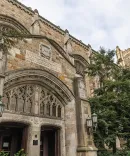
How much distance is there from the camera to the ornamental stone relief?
5.95 m

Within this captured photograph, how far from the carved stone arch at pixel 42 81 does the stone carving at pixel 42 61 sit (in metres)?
0.40

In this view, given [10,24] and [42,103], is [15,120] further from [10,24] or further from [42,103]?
[10,24]

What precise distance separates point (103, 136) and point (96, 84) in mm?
7063

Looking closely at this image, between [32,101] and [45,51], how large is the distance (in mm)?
2205

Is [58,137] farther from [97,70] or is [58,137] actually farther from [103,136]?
[97,70]

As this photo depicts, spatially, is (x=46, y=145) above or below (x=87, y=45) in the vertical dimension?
below

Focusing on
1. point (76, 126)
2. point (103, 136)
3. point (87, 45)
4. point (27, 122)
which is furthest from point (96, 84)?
point (27, 122)

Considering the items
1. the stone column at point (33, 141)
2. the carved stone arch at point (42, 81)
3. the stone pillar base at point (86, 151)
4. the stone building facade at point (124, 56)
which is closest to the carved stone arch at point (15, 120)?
the stone column at point (33, 141)

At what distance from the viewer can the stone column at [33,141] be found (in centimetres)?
584

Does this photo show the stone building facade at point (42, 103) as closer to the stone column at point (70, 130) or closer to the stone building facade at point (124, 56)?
the stone column at point (70, 130)

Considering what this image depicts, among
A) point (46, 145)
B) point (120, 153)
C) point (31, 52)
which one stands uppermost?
point (31, 52)

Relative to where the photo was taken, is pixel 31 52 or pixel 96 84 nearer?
pixel 31 52

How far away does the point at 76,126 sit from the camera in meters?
7.12

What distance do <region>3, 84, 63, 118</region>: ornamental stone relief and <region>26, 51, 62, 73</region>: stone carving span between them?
936mm
